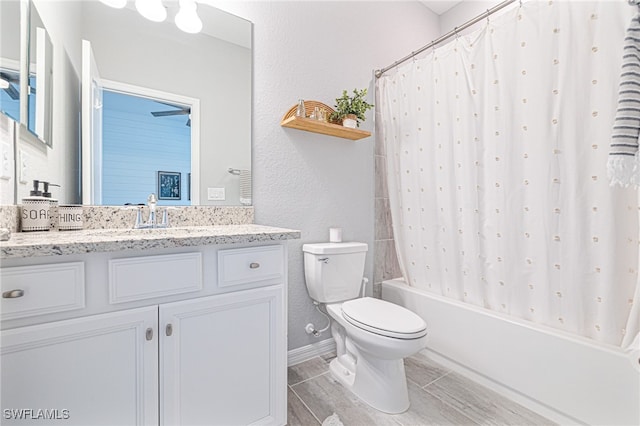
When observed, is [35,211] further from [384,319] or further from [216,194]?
[384,319]

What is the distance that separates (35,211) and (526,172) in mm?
2047

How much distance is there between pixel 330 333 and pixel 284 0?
212 cm

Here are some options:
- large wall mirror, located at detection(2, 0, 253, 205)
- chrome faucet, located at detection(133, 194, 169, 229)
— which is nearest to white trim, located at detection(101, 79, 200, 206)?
large wall mirror, located at detection(2, 0, 253, 205)

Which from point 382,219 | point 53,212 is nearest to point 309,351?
point 382,219

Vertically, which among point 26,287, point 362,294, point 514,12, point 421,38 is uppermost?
point 421,38

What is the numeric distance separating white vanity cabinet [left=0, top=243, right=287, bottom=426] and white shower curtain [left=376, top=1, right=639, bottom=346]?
1.11 m

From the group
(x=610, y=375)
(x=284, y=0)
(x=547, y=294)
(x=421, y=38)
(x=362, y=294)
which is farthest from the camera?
(x=421, y=38)

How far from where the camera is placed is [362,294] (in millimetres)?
2031

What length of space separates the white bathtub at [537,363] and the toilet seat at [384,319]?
1.37 ft

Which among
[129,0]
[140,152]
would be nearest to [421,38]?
[129,0]

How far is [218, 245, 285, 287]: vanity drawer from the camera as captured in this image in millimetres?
1105

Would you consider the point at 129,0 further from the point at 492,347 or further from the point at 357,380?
the point at 492,347

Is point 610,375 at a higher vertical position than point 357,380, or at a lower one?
higher

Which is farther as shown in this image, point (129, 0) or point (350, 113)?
point (350, 113)
